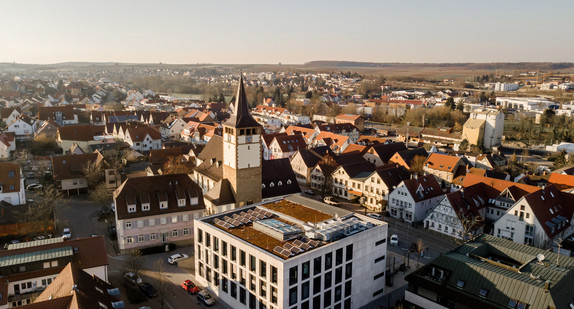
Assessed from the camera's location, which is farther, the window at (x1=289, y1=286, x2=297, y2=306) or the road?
the road

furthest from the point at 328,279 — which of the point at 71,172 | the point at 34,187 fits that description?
the point at 34,187

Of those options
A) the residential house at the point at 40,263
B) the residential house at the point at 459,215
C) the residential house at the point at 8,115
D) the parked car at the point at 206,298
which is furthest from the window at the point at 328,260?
the residential house at the point at 8,115

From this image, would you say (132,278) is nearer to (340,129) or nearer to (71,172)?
(71,172)

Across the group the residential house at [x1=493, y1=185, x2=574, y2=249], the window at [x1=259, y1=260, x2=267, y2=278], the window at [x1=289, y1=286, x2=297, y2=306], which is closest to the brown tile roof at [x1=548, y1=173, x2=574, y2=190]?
the residential house at [x1=493, y1=185, x2=574, y2=249]

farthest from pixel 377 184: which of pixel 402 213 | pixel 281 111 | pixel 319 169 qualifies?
pixel 281 111

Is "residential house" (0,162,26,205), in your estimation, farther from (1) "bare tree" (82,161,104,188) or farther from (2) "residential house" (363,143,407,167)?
(2) "residential house" (363,143,407,167)

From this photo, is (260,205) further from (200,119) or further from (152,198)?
(200,119)

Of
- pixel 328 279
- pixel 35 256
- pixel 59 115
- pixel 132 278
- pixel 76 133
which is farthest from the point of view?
pixel 59 115

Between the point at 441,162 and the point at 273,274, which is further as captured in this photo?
the point at 441,162
